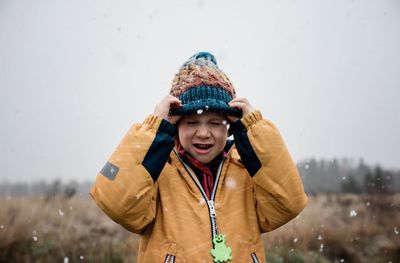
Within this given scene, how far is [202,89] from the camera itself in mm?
2225

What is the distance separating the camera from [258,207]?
2062mm

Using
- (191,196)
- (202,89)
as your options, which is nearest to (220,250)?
(191,196)

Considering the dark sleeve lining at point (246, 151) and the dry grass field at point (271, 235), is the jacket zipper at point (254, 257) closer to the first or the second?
the dark sleeve lining at point (246, 151)

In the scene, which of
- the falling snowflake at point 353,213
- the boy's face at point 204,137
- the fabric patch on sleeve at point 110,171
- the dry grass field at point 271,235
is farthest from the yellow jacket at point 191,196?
the falling snowflake at point 353,213

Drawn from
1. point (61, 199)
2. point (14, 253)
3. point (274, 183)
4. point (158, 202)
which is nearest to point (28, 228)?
point (14, 253)

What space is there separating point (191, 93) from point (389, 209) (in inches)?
248

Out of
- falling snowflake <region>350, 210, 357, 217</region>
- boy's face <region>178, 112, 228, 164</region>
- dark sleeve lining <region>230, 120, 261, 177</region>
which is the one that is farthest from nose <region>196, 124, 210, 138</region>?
falling snowflake <region>350, 210, 357, 217</region>

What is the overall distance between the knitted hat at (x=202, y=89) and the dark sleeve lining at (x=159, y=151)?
0.19m

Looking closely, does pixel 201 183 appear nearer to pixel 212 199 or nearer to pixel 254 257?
pixel 212 199

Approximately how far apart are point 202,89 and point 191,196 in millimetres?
626

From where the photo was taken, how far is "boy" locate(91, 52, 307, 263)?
6.13 ft

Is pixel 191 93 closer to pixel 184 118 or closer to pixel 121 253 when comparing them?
pixel 184 118

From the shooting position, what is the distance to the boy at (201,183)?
1.87 metres

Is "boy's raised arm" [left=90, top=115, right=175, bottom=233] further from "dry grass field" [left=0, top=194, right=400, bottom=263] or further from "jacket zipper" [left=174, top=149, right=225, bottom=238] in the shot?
"dry grass field" [left=0, top=194, right=400, bottom=263]
